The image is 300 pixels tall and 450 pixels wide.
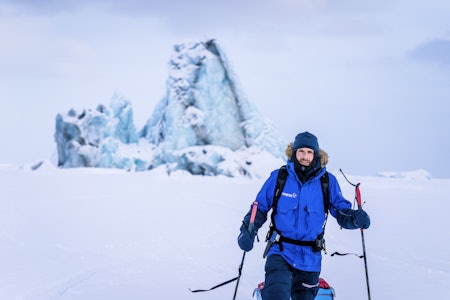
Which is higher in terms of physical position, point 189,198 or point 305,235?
point 305,235

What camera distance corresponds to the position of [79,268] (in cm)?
598

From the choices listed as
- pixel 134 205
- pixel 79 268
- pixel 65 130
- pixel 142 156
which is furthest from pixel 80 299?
pixel 142 156

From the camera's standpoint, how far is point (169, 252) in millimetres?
7047

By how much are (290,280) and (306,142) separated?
44.3 inches

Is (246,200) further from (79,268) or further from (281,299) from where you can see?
(281,299)

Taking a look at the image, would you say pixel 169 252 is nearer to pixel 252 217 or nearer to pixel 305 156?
pixel 252 217

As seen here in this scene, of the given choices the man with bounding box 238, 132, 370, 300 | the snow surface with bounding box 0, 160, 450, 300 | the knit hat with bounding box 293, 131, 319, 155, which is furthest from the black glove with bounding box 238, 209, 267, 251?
the snow surface with bounding box 0, 160, 450, 300

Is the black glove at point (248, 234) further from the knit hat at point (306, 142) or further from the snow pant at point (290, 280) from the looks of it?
the knit hat at point (306, 142)

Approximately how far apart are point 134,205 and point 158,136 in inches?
1509

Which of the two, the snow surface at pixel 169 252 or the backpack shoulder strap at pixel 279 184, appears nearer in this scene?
the backpack shoulder strap at pixel 279 184

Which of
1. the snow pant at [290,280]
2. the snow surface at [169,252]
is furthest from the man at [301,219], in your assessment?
the snow surface at [169,252]

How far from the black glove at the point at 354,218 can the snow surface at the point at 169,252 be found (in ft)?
5.59

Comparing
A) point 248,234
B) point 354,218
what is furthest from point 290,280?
point 354,218

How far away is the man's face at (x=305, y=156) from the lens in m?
3.59
